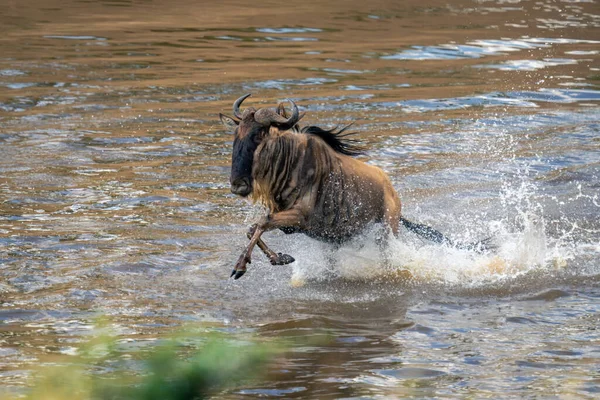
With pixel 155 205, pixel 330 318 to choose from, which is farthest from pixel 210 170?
pixel 330 318

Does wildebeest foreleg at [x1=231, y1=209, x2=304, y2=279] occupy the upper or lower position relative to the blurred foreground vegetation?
lower

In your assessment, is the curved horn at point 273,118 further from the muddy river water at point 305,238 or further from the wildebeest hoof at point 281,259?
the muddy river water at point 305,238

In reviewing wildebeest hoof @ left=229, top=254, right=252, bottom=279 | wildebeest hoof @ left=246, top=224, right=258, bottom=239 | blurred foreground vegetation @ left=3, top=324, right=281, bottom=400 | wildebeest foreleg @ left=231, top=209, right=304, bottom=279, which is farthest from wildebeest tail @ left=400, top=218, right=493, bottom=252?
blurred foreground vegetation @ left=3, top=324, right=281, bottom=400

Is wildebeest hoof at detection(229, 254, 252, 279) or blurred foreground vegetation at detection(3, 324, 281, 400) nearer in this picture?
blurred foreground vegetation at detection(3, 324, 281, 400)

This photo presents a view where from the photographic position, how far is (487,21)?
2250 cm

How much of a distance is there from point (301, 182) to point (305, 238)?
2.86 ft

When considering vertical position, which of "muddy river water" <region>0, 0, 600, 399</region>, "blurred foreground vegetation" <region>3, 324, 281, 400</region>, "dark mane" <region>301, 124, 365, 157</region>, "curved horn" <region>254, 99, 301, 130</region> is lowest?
"muddy river water" <region>0, 0, 600, 399</region>

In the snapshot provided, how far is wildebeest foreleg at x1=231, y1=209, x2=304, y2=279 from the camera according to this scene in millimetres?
6906

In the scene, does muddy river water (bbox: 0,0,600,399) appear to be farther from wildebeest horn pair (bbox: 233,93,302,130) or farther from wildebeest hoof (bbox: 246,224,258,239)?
wildebeest horn pair (bbox: 233,93,302,130)

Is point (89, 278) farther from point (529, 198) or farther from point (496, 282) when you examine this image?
point (529, 198)

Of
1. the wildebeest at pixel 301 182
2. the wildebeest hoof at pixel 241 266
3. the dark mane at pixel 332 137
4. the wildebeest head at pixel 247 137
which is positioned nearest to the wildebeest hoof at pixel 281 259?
the wildebeest at pixel 301 182

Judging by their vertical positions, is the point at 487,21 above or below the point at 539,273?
above

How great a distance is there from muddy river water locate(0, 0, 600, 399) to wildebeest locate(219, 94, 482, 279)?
12.2 inches

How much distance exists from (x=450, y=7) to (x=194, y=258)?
16966mm
